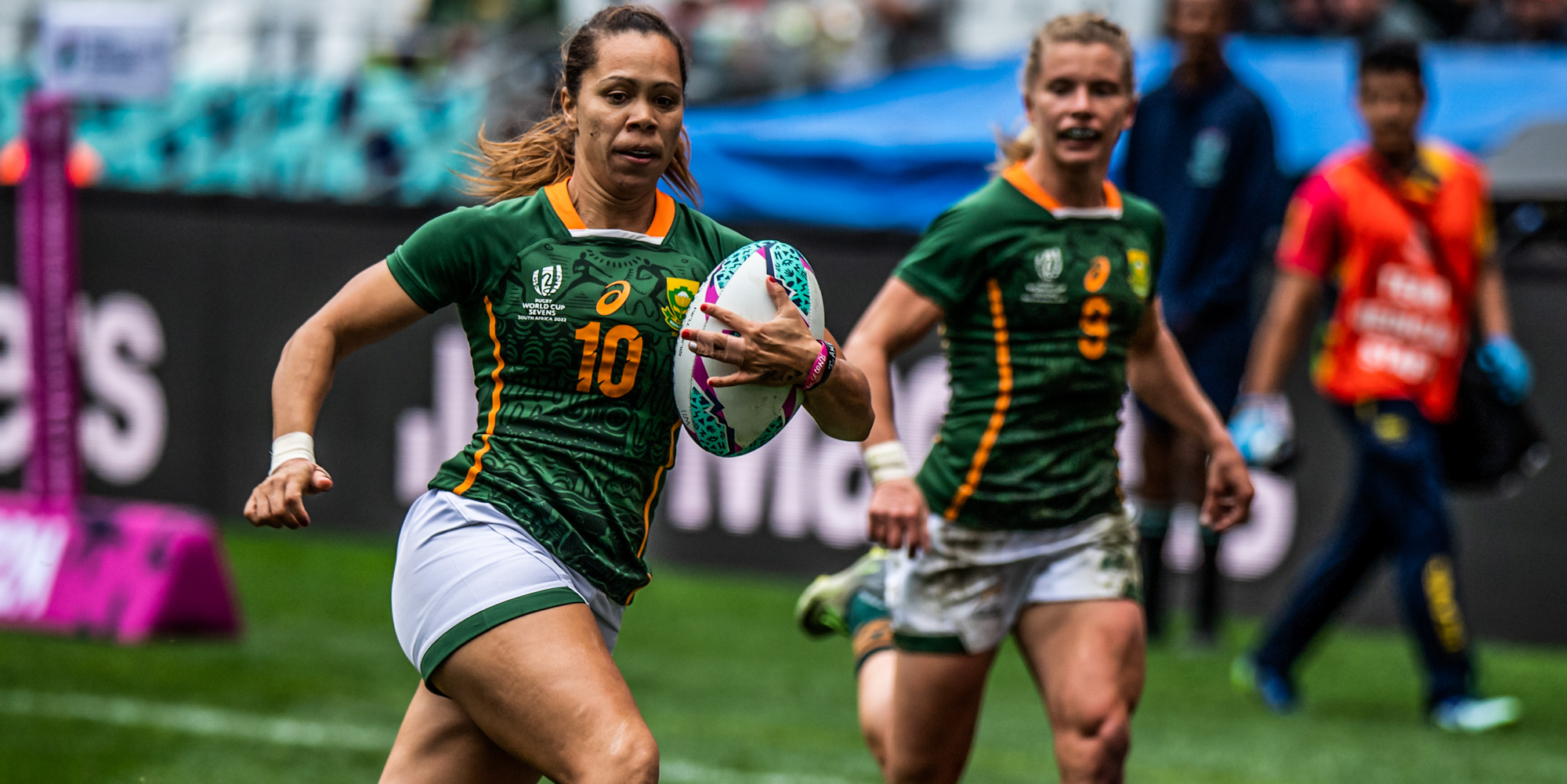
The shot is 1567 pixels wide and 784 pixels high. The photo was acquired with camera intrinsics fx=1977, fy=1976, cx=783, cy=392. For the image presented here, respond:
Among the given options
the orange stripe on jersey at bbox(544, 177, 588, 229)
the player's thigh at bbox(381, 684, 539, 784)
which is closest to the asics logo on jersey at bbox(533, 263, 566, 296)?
the orange stripe on jersey at bbox(544, 177, 588, 229)

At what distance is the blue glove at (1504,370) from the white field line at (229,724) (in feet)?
9.76

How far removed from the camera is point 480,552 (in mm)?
3764

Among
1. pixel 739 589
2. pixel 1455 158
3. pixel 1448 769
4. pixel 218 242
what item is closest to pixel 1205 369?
pixel 1455 158

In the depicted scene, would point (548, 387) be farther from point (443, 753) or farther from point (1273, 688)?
point (1273, 688)

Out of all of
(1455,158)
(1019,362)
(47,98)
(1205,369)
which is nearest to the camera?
(1019,362)

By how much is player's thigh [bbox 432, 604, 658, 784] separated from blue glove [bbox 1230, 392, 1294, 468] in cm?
389

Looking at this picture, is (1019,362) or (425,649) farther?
(1019,362)

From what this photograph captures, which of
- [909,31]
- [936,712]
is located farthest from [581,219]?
[909,31]

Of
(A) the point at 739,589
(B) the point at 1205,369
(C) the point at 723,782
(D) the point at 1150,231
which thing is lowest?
(A) the point at 739,589

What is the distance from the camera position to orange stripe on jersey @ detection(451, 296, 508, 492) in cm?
389

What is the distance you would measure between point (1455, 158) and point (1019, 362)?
3.49 m

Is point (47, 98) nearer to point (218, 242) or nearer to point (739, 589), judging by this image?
point (218, 242)

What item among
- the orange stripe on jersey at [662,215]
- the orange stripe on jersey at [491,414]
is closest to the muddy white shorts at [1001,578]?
the orange stripe on jersey at [662,215]

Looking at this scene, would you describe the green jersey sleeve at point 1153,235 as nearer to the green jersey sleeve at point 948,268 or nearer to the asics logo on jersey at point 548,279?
the green jersey sleeve at point 948,268
